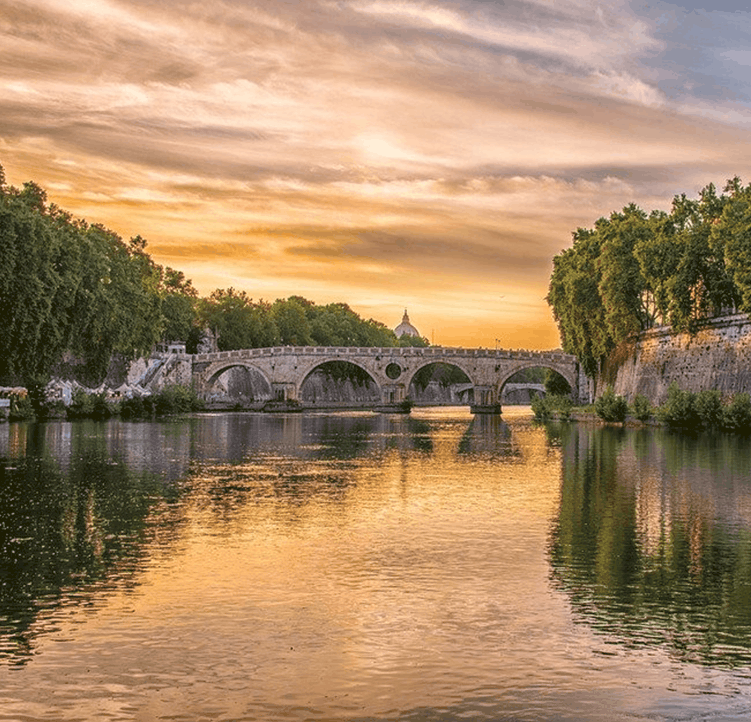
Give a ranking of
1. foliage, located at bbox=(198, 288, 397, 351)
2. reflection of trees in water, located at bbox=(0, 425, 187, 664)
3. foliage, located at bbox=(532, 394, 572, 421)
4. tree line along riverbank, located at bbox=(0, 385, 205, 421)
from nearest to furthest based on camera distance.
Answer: reflection of trees in water, located at bbox=(0, 425, 187, 664) < tree line along riverbank, located at bbox=(0, 385, 205, 421) < foliage, located at bbox=(532, 394, 572, 421) < foliage, located at bbox=(198, 288, 397, 351)

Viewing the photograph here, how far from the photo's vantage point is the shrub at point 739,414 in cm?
5141

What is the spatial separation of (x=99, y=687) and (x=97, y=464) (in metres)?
22.5

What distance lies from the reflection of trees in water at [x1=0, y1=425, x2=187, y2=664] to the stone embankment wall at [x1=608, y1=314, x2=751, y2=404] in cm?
3737

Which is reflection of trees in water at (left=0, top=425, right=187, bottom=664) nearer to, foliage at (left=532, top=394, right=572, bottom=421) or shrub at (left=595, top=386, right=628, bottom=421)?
shrub at (left=595, top=386, right=628, bottom=421)

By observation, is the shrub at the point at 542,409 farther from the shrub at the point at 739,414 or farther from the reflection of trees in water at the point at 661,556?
the reflection of trees in water at the point at 661,556

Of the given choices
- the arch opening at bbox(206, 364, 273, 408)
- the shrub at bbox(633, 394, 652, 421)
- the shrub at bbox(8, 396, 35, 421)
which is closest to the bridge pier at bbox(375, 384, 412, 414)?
the arch opening at bbox(206, 364, 273, 408)

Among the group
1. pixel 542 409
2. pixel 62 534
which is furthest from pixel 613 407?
pixel 62 534

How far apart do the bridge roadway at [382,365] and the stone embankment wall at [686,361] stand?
27451 millimetres

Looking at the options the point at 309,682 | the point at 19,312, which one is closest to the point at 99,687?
the point at 309,682

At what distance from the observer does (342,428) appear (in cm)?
6562

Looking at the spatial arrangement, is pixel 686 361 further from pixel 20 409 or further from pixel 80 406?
pixel 20 409

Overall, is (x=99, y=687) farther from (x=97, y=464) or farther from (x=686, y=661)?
(x=97, y=464)

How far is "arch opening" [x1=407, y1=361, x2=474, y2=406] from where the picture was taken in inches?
6299

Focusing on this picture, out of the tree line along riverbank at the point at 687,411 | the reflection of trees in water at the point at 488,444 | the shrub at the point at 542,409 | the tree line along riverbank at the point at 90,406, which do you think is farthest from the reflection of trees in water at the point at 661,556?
the shrub at the point at 542,409
